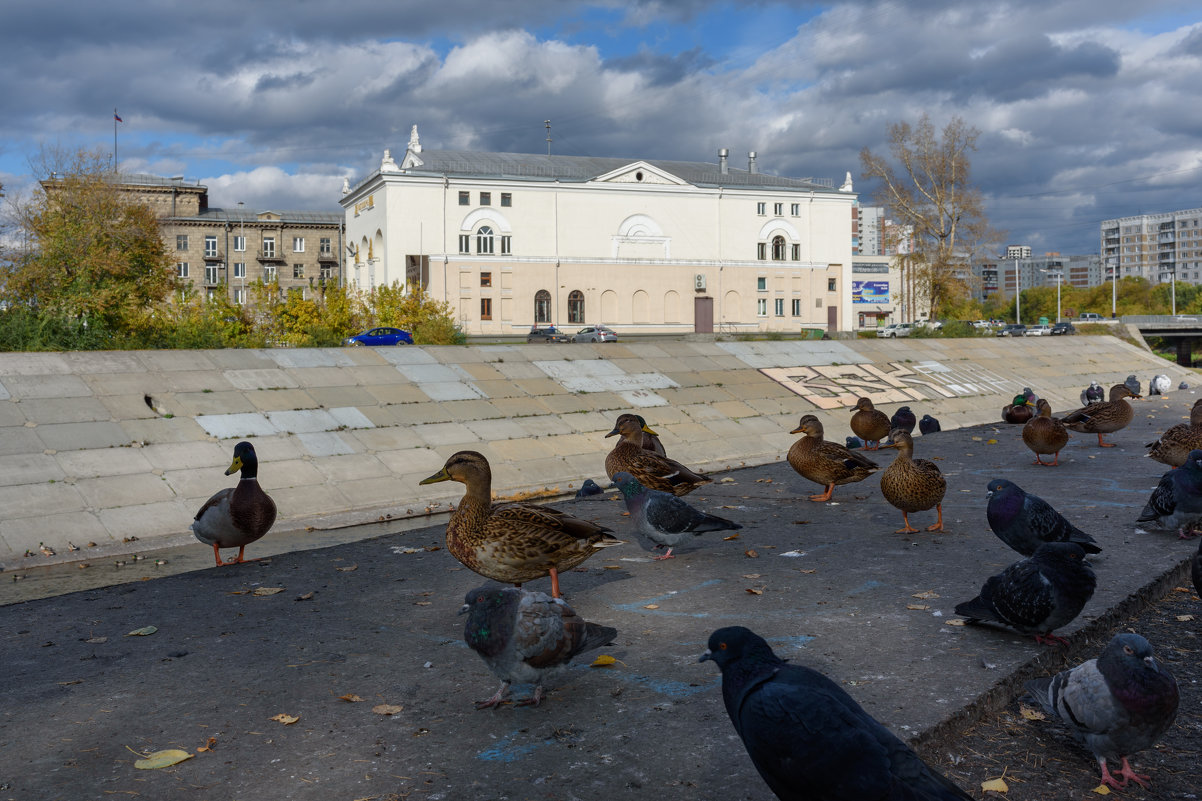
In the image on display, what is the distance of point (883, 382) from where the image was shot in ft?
74.6

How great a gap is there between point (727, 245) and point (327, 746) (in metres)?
72.6

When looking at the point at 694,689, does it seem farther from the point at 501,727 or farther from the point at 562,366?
the point at 562,366

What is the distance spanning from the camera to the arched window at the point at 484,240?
67062 millimetres

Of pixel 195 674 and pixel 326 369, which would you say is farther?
pixel 326 369

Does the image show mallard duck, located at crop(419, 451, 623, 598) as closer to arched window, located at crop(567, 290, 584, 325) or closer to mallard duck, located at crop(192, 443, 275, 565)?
mallard duck, located at crop(192, 443, 275, 565)

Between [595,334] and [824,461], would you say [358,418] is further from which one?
[595,334]

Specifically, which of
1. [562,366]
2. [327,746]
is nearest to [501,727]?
[327,746]

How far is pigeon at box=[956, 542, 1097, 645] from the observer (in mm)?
5082

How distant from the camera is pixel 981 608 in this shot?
18.0 ft

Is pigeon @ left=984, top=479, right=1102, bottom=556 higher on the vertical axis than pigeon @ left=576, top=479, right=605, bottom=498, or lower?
higher

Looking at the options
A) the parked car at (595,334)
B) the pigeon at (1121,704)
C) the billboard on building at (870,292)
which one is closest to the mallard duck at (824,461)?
the pigeon at (1121,704)

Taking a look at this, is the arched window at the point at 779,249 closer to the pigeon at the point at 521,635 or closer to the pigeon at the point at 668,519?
the pigeon at the point at 668,519

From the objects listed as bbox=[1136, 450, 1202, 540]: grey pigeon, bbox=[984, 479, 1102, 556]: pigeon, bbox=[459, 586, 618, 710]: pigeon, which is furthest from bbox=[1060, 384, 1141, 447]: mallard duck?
bbox=[459, 586, 618, 710]: pigeon

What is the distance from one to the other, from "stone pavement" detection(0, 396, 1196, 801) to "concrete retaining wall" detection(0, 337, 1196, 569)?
2.51m
